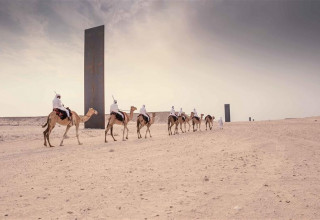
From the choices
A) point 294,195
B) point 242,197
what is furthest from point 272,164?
point 242,197

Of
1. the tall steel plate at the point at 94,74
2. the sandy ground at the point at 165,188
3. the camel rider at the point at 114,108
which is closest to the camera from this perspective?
the sandy ground at the point at 165,188

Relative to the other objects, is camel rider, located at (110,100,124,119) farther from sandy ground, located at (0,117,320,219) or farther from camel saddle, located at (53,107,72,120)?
sandy ground, located at (0,117,320,219)

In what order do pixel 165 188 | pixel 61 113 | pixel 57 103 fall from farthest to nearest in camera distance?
pixel 61 113, pixel 57 103, pixel 165 188

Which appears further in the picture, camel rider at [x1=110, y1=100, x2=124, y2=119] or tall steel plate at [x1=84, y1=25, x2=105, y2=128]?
tall steel plate at [x1=84, y1=25, x2=105, y2=128]

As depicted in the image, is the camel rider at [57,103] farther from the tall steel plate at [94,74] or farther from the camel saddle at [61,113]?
the tall steel plate at [94,74]

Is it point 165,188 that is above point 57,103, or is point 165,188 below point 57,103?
below

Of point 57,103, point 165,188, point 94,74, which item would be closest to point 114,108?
point 57,103

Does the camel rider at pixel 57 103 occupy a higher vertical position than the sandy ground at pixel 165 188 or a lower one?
higher

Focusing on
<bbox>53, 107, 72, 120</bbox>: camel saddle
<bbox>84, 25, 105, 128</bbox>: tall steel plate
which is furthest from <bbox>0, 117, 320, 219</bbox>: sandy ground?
<bbox>84, 25, 105, 128</bbox>: tall steel plate

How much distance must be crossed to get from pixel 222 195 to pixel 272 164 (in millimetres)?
3056

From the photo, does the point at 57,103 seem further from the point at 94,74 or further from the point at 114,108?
the point at 94,74

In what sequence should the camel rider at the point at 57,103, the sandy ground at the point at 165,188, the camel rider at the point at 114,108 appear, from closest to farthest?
the sandy ground at the point at 165,188, the camel rider at the point at 57,103, the camel rider at the point at 114,108

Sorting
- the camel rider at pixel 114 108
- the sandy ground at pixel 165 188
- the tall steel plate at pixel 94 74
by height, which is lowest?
the sandy ground at pixel 165 188

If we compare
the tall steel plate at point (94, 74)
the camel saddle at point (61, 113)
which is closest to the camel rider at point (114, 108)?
the camel saddle at point (61, 113)
